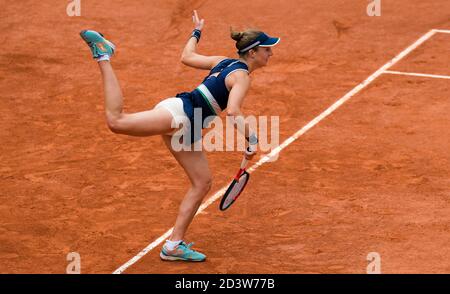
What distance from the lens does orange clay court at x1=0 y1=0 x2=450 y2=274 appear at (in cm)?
1157

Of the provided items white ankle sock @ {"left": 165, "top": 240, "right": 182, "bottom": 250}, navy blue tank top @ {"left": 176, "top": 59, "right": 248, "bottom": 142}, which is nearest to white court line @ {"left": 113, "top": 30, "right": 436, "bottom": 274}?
white ankle sock @ {"left": 165, "top": 240, "right": 182, "bottom": 250}

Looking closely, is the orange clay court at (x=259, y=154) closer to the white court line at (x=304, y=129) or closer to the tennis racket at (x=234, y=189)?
the white court line at (x=304, y=129)

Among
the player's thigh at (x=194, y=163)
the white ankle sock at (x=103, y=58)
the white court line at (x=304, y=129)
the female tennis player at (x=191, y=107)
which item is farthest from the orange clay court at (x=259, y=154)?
the white ankle sock at (x=103, y=58)

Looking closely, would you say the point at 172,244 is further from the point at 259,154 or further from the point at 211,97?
the point at 259,154

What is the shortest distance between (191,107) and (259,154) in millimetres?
3547

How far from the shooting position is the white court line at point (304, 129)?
1148 centimetres

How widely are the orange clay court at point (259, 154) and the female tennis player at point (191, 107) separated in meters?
0.58

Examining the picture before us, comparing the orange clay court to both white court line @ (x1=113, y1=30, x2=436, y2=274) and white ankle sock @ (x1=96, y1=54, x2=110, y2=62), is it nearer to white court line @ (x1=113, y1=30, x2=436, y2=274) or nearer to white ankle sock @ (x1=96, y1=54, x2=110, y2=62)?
white court line @ (x1=113, y1=30, x2=436, y2=274)

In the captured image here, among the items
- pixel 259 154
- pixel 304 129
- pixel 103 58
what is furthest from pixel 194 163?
pixel 304 129

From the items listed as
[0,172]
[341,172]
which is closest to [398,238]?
Result: [341,172]

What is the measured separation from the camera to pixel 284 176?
13.5 metres

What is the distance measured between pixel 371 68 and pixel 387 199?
5.06m

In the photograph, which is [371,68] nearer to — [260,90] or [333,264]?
[260,90]

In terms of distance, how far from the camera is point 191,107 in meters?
10.9
